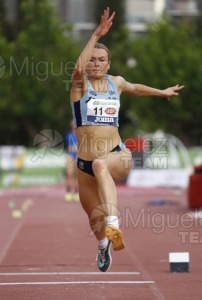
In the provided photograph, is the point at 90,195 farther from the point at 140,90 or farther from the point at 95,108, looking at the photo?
the point at 140,90

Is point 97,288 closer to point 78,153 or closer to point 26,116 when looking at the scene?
point 78,153

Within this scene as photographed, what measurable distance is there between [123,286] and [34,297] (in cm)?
120

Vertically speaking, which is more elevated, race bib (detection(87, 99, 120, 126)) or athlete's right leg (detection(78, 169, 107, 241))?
race bib (detection(87, 99, 120, 126))

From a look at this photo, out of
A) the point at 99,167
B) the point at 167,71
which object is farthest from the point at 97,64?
the point at 167,71

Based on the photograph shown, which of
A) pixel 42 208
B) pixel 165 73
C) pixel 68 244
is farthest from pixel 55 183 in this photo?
pixel 68 244

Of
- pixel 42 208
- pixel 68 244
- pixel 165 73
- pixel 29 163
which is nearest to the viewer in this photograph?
pixel 68 244

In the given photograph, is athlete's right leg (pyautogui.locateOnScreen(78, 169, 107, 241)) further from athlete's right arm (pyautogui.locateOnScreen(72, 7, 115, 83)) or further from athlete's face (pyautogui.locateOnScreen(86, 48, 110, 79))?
athlete's right arm (pyautogui.locateOnScreen(72, 7, 115, 83))

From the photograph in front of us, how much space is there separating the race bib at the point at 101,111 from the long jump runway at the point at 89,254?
1539 mm

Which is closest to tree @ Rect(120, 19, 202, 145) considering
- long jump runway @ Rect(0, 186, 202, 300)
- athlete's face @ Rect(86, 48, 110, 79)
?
long jump runway @ Rect(0, 186, 202, 300)

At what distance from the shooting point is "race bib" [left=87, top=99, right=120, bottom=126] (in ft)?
29.9

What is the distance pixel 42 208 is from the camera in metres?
23.7

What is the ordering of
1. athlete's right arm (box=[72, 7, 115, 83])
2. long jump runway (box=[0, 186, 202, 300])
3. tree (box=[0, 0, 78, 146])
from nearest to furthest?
athlete's right arm (box=[72, 7, 115, 83]) < long jump runway (box=[0, 186, 202, 300]) < tree (box=[0, 0, 78, 146])

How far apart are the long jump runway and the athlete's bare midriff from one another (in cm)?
124

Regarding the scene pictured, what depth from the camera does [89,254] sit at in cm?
1283
